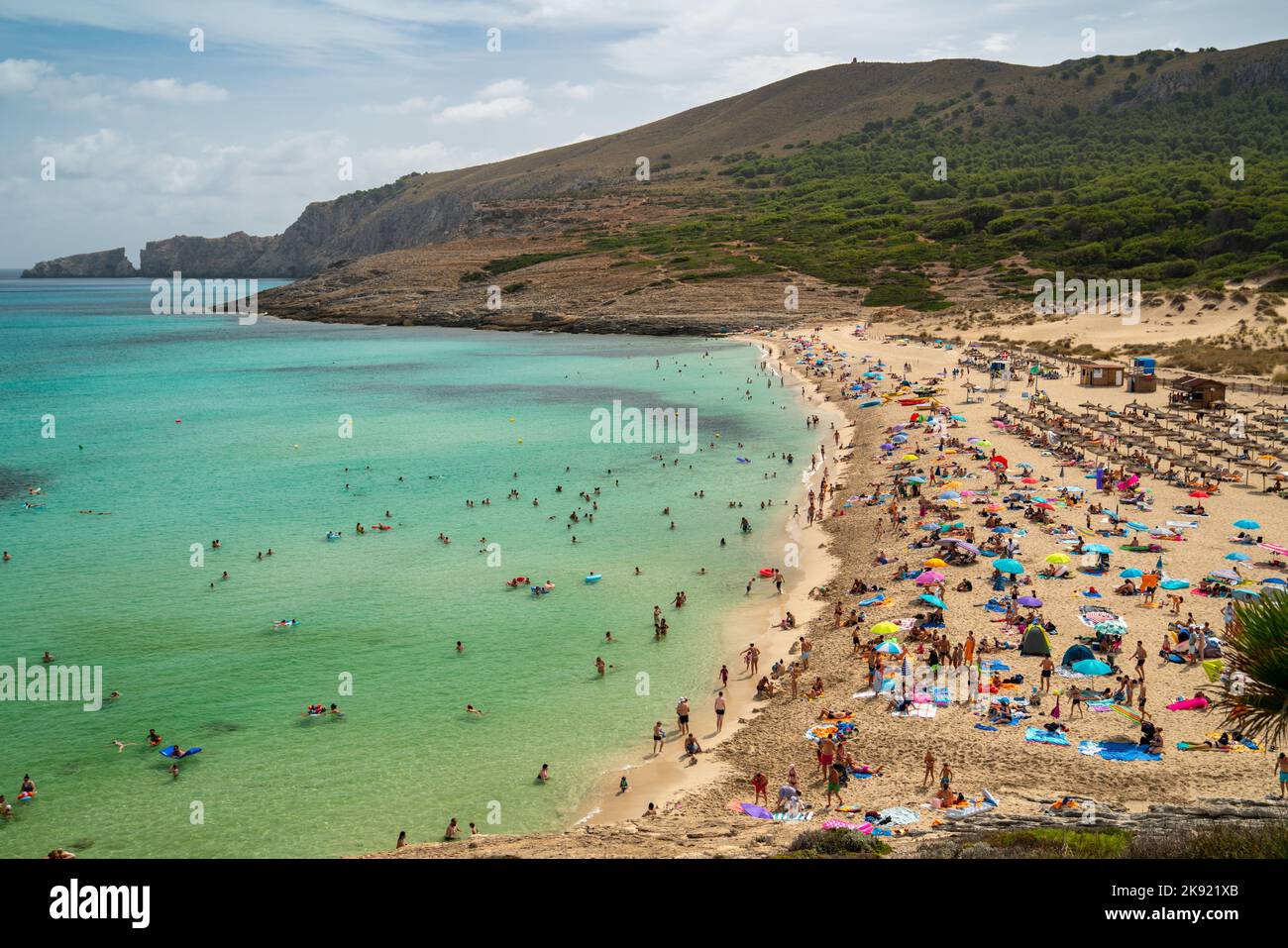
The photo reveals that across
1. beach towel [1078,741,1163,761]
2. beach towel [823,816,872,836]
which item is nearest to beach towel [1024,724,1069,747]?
beach towel [1078,741,1163,761]

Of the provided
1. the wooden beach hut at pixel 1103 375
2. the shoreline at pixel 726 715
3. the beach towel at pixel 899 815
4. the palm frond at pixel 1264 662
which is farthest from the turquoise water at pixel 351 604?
the wooden beach hut at pixel 1103 375

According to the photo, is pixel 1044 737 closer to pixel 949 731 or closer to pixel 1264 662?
pixel 949 731

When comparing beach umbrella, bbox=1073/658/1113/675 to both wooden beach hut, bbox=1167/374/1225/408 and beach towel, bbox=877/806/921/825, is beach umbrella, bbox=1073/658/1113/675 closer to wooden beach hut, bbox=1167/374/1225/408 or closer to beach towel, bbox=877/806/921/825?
beach towel, bbox=877/806/921/825

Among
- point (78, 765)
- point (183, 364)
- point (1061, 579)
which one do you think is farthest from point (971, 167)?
point (78, 765)

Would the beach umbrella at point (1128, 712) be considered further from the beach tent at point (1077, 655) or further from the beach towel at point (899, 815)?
the beach towel at point (899, 815)
